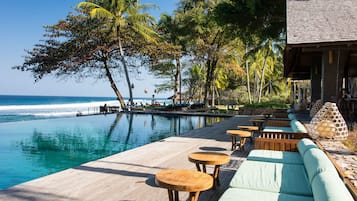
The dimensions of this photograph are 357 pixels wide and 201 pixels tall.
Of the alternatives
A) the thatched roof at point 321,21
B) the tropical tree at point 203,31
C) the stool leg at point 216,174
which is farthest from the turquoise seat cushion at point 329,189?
the tropical tree at point 203,31

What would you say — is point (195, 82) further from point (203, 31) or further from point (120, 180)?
point (120, 180)

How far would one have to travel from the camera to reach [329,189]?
2086 millimetres

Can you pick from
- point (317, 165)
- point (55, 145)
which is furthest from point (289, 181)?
point (55, 145)

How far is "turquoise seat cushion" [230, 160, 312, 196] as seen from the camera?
280cm

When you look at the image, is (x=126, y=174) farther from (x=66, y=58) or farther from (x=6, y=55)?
(x=6, y=55)

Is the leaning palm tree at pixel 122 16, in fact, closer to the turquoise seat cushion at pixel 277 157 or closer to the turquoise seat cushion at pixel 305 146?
the turquoise seat cushion at pixel 277 157

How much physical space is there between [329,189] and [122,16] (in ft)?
64.1

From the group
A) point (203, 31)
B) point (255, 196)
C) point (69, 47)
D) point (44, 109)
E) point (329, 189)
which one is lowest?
point (44, 109)

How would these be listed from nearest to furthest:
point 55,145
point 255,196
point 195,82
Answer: point 255,196 → point 55,145 → point 195,82

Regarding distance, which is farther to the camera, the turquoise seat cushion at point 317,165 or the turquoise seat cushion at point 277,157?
the turquoise seat cushion at point 277,157

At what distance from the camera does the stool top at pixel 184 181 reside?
2.72 metres

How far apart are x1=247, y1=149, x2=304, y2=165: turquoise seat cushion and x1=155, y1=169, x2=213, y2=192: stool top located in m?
1.37

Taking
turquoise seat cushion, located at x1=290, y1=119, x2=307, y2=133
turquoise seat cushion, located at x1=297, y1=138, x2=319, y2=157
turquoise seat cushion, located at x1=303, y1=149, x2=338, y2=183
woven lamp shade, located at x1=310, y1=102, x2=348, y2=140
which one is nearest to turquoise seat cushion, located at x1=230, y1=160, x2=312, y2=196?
turquoise seat cushion, located at x1=303, y1=149, x2=338, y2=183

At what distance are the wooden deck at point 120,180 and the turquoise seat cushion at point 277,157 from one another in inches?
22.7
